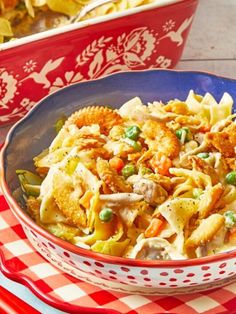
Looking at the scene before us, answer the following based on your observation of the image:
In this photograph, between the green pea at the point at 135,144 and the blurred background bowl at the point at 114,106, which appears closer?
the blurred background bowl at the point at 114,106

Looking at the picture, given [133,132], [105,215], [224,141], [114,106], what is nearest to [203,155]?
[224,141]

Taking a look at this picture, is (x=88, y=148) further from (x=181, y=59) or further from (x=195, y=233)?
(x=181, y=59)

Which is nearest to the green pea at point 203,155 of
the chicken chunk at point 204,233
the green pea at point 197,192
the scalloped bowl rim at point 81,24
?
the green pea at point 197,192

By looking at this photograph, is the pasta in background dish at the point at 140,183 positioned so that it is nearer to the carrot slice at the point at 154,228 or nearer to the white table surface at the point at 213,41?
the carrot slice at the point at 154,228

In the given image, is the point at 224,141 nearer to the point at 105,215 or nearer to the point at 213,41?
the point at 105,215

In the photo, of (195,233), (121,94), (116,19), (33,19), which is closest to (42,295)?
(195,233)

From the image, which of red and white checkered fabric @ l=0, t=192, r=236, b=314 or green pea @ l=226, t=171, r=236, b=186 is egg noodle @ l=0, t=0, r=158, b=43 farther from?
red and white checkered fabric @ l=0, t=192, r=236, b=314
